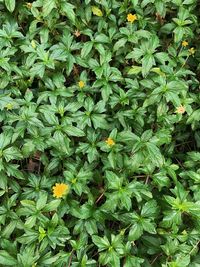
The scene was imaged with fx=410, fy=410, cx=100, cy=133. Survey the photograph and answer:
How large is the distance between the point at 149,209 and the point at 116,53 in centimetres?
102

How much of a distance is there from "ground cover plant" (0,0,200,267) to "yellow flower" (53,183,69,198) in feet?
0.04

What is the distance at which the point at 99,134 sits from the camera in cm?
235

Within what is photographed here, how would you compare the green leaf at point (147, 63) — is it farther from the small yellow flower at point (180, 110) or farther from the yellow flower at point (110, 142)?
the yellow flower at point (110, 142)

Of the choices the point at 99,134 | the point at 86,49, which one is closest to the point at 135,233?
the point at 99,134

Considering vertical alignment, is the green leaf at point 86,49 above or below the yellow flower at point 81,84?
above

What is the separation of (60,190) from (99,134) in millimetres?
419

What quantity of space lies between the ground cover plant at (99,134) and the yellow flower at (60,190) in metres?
0.01

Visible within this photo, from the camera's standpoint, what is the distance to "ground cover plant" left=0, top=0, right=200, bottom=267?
80.9 inches

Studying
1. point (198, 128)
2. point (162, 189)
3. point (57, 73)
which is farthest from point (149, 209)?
point (57, 73)

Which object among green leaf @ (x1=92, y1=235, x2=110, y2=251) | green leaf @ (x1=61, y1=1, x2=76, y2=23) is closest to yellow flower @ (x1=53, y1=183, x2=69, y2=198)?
green leaf @ (x1=92, y1=235, x2=110, y2=251)

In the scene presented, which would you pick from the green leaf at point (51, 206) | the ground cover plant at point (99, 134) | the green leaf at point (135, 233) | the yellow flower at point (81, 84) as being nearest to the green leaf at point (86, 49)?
the ground cover plant at point (99, 134)

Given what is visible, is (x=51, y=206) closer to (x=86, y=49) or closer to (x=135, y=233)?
(x=135, y=233)

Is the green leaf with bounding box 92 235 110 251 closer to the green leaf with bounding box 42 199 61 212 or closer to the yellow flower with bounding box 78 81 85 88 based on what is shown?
the green leaf with bounding box 42 199 61 212

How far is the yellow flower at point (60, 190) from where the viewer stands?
212cm
